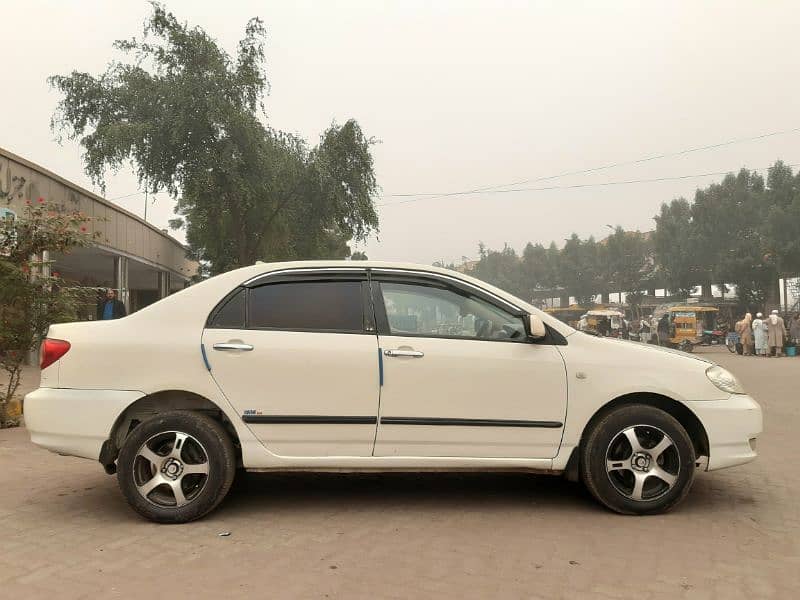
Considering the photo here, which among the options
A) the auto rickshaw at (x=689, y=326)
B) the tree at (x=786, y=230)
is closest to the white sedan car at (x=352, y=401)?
the auto rickshaw at (x=689, y=326)

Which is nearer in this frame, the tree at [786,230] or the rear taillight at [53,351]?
the rear taillight at [53,351]

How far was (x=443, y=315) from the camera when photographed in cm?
454

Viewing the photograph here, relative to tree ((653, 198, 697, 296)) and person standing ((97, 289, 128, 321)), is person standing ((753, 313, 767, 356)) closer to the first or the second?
person standing ((97, 289, 128, 321))

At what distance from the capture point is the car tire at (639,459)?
4348 mm

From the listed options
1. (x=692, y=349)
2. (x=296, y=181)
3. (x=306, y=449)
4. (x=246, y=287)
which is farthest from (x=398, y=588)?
(x=692, y=349)

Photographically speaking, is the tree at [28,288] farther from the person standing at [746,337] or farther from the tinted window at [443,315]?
the person standing at [746,337]

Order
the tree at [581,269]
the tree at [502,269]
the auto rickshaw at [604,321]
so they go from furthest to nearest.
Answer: the tree at [502,269] → the tree at [581,269] → the auto rickshaw at [604,321]

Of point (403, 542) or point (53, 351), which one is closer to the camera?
point (403, 542)

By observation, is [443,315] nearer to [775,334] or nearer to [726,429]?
[726,429]

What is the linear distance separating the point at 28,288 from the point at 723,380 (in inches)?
272

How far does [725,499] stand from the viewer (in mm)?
4883

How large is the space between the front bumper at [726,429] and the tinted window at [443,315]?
1.22 metres

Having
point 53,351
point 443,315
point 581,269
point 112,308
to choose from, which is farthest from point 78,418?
point 581,269

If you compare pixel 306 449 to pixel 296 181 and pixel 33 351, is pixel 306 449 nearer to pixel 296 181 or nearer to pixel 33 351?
pixel 33 351
